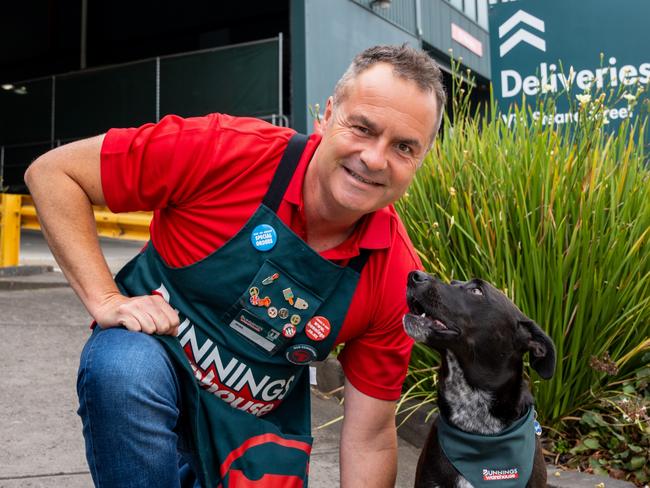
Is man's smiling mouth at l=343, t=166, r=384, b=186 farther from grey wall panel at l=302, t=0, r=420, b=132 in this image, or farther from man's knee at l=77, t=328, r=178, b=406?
grey wall panel at l=302, t=0, r=420, b=132

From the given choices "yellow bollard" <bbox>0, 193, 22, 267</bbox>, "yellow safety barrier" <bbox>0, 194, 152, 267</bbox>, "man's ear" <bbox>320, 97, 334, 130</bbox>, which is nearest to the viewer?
"man's ear" <bbox>320, 97, 334, 130</bbox>

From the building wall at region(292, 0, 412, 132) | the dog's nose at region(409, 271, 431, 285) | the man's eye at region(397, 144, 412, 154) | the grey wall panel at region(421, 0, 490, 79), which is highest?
the grey wall panel at region(421, 0, 490, 79)

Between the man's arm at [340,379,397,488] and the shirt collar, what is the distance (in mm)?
549

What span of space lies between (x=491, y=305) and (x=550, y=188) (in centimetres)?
110

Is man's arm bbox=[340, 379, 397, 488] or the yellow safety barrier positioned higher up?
the yellow safety barrier

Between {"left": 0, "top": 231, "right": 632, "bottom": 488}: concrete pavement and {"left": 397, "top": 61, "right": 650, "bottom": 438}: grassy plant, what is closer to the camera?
{"left": 0, "top": 231, "right": 632, "bottom": 488}: concrete pavement

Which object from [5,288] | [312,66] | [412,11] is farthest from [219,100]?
[5,288]

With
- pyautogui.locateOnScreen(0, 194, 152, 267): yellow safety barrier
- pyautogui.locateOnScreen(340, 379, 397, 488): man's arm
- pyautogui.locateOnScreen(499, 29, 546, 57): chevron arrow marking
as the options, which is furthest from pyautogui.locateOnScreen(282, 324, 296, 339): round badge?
pyautogui.locateOnScreen(499, 29, 546, 57): chevron arrow marking

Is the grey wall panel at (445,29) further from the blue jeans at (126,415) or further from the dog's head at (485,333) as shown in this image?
the blue jeans at (126,415)

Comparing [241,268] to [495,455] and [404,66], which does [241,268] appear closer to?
[404,66]

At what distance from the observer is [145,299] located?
2412mm

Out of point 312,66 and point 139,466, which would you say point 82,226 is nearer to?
point 139,466

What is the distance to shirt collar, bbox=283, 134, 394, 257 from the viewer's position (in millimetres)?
2535

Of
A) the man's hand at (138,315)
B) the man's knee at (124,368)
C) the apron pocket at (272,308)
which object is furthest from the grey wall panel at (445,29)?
the man's knee at (124,368)
